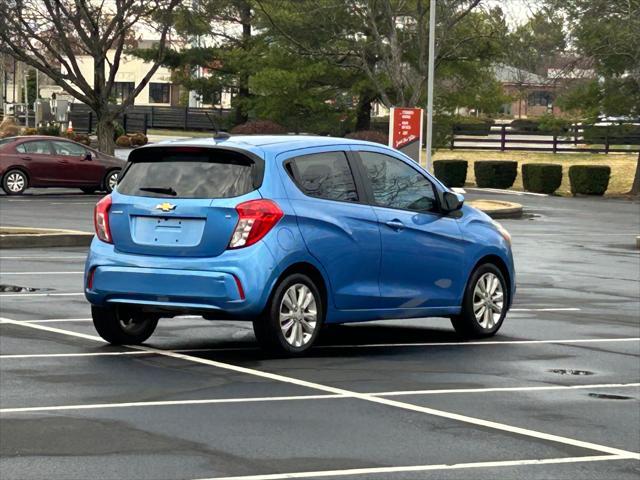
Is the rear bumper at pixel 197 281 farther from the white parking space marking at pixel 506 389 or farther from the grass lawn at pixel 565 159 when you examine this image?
the grass lawn at pixel 565 159

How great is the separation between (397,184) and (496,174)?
37405mm

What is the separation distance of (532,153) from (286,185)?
2213 inches

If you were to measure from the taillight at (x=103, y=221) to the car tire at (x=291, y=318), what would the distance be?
56.2 inches

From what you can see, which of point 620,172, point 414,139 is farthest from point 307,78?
point 414,139

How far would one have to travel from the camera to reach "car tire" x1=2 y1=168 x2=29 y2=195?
35.8 meters

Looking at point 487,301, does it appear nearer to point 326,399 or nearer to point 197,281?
point 197,281

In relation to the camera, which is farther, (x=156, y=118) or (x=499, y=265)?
(x=156, y=118)

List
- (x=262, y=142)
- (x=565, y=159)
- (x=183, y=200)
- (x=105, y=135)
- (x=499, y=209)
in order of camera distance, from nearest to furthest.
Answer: (x=183, y=200) < (x=262, y=142) < (x=499, y=209) < (x=105, y=135) < (x=565, y=159)

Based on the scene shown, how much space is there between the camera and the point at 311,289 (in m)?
11.4

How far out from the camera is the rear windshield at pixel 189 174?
11281 millimetres

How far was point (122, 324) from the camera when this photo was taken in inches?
476

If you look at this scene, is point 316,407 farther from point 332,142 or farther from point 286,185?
point 332,142

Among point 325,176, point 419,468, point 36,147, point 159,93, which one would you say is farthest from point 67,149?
point 159,93

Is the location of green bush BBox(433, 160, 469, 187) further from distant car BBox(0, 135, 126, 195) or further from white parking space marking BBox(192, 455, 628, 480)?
white parking space marking BBox(192, 455, 628, 480)
